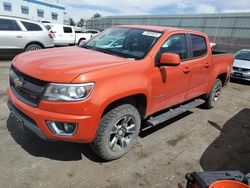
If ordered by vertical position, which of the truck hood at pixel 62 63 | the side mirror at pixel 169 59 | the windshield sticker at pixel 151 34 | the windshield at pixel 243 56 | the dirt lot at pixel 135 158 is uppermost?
the windshield sticker at pixel 151 34

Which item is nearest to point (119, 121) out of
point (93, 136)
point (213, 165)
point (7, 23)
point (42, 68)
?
point (93, 136)

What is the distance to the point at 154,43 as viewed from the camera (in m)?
3.77

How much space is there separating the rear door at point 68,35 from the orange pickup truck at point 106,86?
44.2 feet

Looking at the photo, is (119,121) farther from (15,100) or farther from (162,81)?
(15,100)

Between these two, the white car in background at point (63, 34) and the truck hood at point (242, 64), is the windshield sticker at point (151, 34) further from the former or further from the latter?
the white car in background at point (63, 34)

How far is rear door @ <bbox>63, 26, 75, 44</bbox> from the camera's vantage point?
17.4m

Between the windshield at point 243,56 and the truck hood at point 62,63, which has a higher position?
the truck hood at point 62,63

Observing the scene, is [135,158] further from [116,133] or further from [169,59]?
[169,59]

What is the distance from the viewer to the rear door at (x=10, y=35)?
30.8 feet

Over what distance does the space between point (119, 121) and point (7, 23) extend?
27.1ft

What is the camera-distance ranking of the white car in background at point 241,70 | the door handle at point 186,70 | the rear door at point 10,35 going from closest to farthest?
the door handle at point 186,70 < the rear door at point 10,35 < the white car in background at point 241,70

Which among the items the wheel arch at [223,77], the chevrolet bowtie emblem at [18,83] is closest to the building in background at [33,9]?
the wheel arch at [223,77]

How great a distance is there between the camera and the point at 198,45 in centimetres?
489

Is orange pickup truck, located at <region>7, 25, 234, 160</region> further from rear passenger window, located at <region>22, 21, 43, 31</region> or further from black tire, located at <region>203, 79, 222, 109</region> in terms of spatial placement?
rear passenger window, located at <region>22, 21, 43, 31</region>
